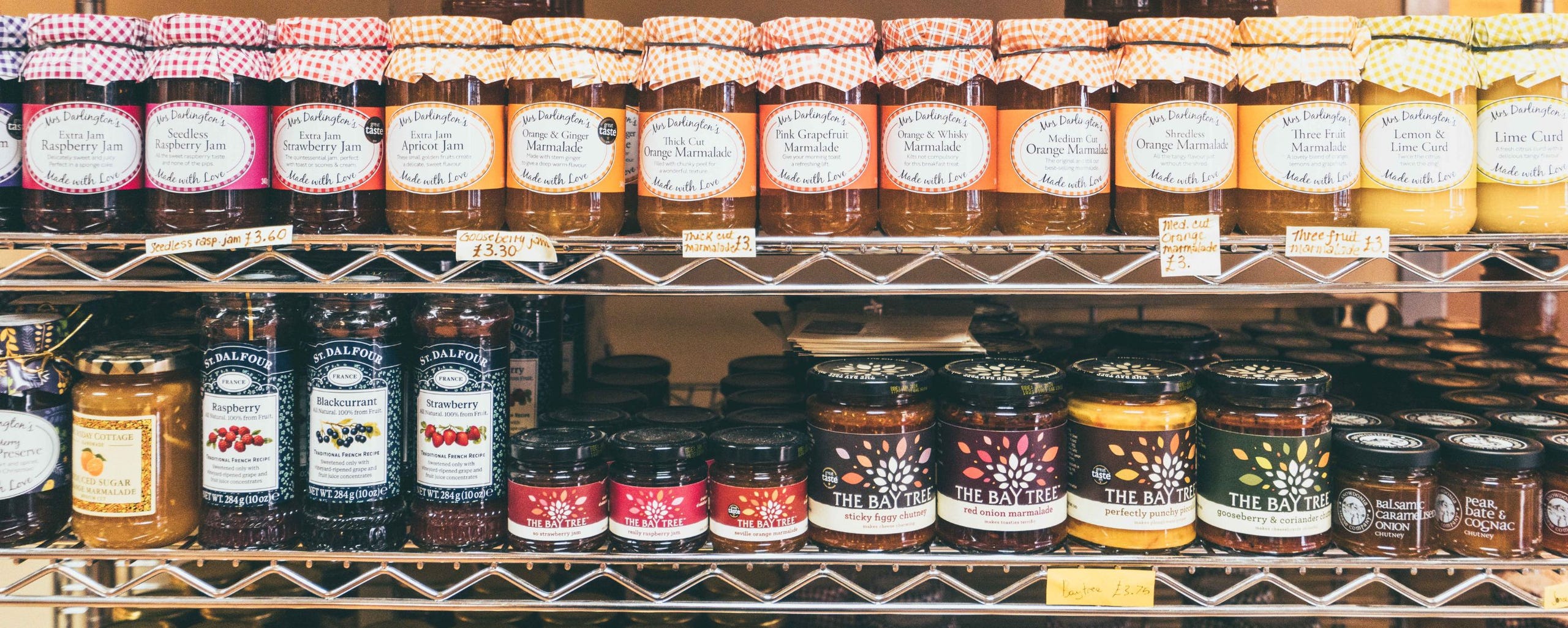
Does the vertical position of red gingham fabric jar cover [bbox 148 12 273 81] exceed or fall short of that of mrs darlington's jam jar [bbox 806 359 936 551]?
it exceeds it

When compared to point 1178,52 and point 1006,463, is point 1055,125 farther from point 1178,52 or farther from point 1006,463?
point 1006,463

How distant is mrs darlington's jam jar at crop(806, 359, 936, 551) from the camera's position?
1.01m

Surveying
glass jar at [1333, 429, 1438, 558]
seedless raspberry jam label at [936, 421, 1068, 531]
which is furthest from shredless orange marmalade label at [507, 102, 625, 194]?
glass jar at [1333, 429, 1438, 558]

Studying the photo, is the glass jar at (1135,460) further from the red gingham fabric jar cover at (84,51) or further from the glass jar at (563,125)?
the red gingham fabric jar cover at (84,51)

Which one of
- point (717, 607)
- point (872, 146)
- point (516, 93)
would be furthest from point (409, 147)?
point (717, 607)

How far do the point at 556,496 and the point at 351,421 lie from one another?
0.83 ft

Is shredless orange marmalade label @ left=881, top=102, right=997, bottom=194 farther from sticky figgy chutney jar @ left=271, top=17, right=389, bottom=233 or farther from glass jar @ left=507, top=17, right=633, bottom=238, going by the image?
sticky figgy chutney jar @ left=271, top=17, right=389, bottom=233

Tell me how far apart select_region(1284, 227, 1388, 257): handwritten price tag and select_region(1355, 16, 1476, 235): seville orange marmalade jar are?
0.19 ft

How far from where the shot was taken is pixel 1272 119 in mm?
987

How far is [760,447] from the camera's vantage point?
100 centimetres

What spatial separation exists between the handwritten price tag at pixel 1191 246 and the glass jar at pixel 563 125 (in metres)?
0.59

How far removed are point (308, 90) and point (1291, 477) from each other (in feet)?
3.72

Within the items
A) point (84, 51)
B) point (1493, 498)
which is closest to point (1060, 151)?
point (1493, 498)

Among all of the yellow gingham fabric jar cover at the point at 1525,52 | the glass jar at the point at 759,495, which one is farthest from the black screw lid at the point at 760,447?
the yellow gingham fabric jar cover at the point at 1525,52
